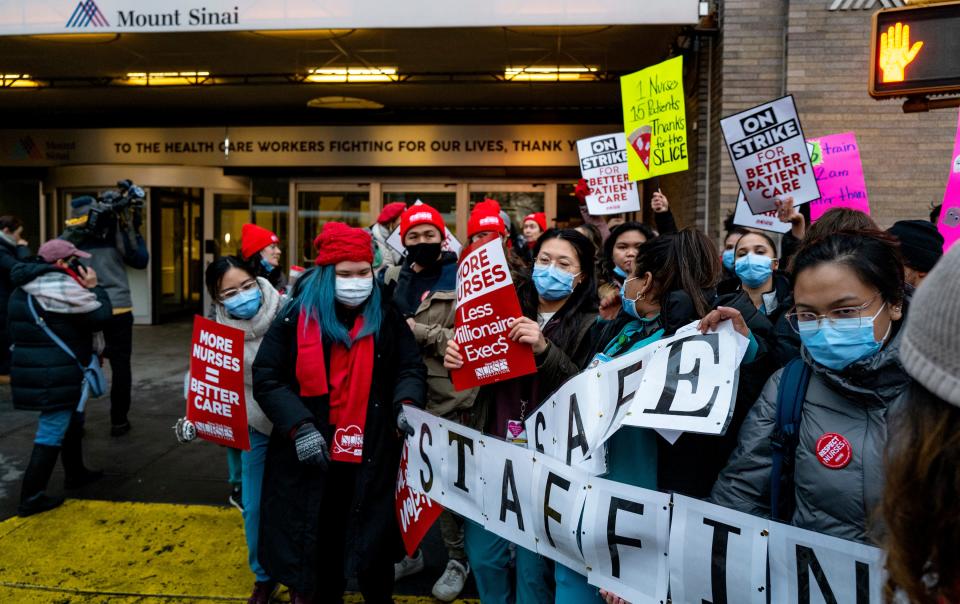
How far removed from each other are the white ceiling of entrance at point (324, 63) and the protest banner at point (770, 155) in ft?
14.4

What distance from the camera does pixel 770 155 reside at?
15.4 feet

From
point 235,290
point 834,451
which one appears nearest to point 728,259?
point 834,451

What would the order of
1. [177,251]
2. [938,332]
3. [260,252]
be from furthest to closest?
[177,251] → [260,252] → [938,332]

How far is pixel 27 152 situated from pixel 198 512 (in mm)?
12437

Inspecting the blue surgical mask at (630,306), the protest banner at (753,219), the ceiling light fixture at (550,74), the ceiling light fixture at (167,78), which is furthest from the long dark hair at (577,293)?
the ceiling light fixture at (167,78)

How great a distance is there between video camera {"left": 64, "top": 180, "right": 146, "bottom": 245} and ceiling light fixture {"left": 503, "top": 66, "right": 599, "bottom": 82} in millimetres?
6221

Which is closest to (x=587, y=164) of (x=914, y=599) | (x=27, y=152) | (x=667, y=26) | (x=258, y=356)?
(x=667, y=26)

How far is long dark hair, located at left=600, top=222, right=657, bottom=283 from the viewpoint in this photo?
4.36 metres

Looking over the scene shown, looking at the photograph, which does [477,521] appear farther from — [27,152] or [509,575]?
[27,152]

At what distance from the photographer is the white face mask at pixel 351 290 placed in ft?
10.8

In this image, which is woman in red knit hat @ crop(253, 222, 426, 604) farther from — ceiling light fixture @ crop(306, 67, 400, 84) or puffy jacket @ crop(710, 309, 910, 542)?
ceiling light fixture @ crop(306, 67, 400, 84)

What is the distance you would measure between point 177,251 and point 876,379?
47.7 feet

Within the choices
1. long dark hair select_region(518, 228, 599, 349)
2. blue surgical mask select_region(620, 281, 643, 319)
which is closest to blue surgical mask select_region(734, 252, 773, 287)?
long dark hair select_region(518, 228, 599, 349)

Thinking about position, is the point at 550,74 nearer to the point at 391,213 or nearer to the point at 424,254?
the point at 391,213
